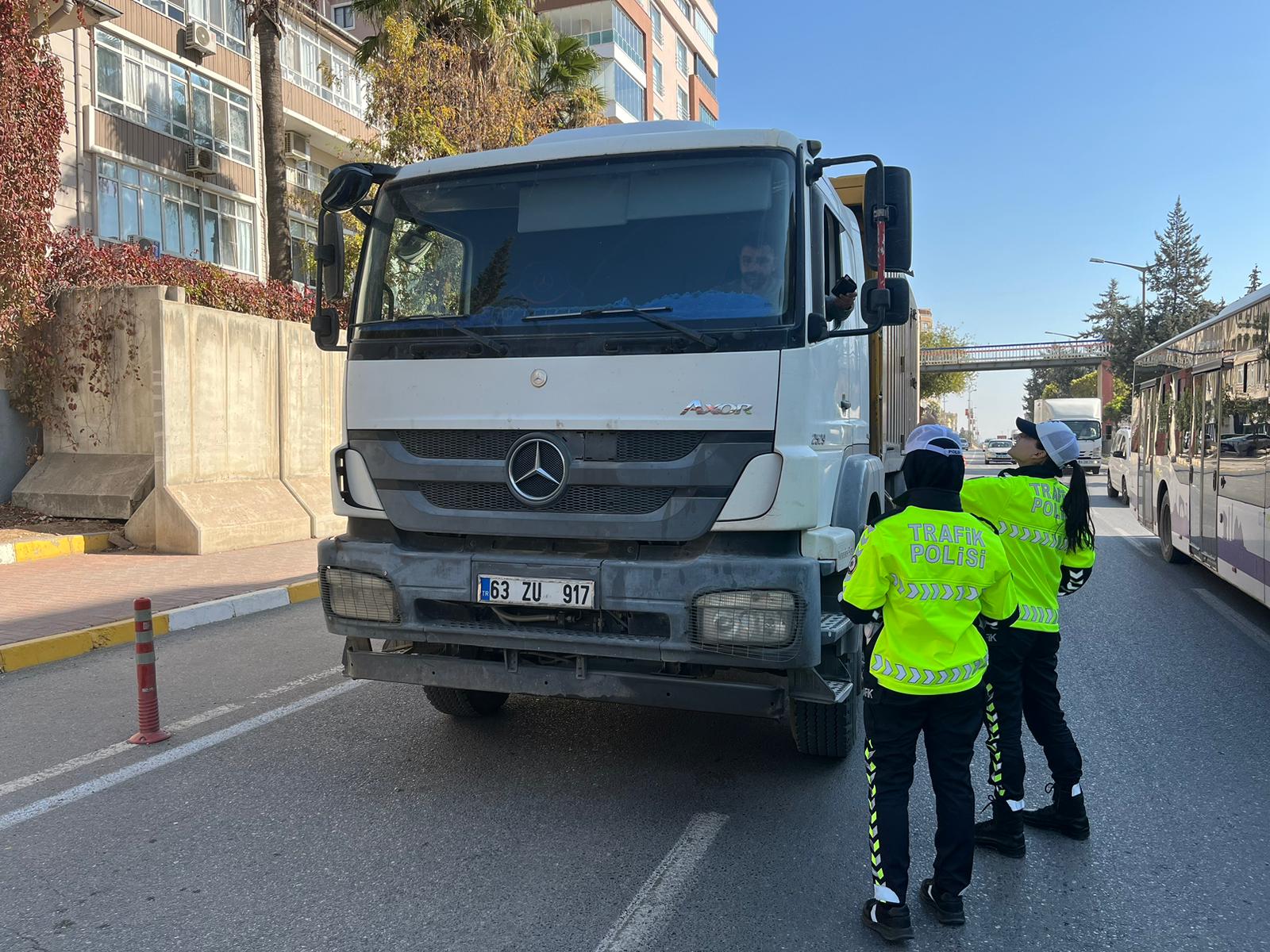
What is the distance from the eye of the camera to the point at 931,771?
319 centimetres

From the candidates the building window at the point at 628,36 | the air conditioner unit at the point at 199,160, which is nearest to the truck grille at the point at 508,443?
the air conditioner unit at the point at 199,160

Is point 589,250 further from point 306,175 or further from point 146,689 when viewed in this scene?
point 306,175

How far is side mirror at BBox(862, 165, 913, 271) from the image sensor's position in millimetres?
4191

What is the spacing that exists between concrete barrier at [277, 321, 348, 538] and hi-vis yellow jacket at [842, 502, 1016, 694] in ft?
35.7

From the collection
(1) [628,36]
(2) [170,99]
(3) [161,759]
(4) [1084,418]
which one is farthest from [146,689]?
(1) [628,36]

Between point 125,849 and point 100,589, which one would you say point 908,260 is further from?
point 100,589

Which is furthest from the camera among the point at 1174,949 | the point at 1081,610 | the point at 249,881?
the point at 1081,610

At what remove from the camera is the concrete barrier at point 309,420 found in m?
13.2

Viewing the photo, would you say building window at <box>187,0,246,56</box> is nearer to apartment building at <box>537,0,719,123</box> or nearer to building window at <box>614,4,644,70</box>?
apartment building at <box>537,0,719,123</box>

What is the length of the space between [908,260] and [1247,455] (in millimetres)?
4977

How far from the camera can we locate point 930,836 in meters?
3.82

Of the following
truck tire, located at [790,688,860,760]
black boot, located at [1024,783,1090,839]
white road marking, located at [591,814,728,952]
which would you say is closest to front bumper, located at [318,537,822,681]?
white road marking, located at [591,814,728,952]

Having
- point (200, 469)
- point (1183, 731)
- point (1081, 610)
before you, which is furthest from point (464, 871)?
point (200, 469)

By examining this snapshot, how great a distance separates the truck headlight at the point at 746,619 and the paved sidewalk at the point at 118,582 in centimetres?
558
